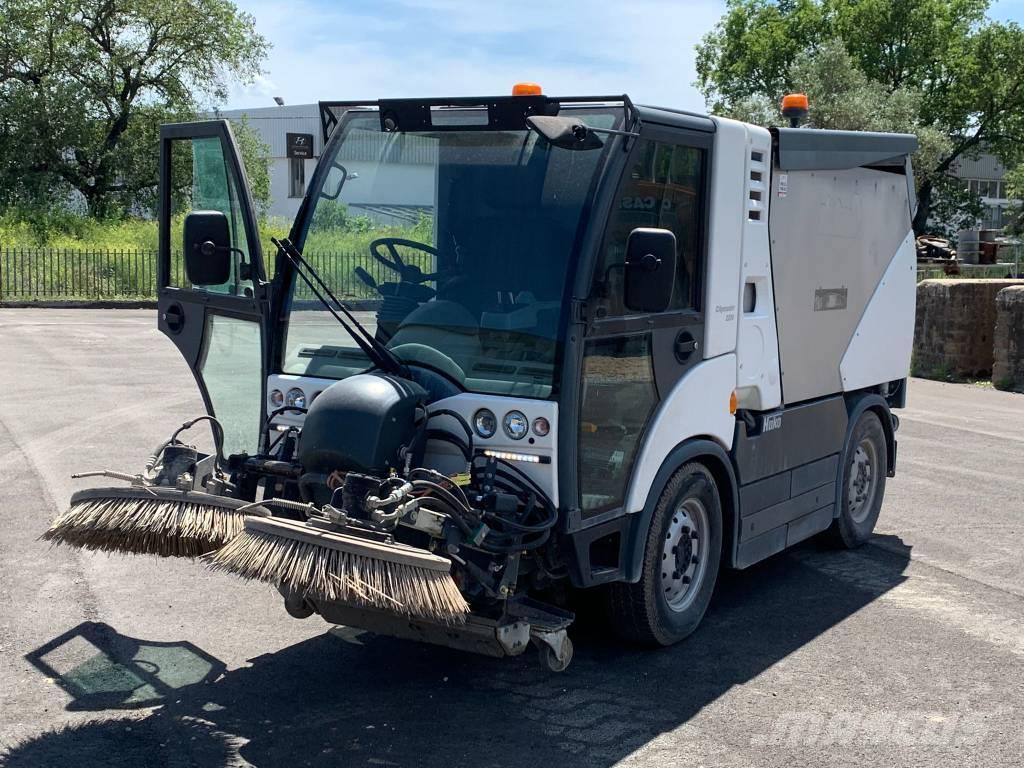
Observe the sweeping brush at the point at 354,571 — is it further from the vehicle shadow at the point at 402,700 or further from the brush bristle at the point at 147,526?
the vehicle shadow at the point at 402,700

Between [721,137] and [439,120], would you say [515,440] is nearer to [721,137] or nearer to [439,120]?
[439,120]

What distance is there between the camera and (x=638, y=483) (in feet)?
17.5

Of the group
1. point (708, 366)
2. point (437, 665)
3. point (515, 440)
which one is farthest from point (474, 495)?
point (708, 366)

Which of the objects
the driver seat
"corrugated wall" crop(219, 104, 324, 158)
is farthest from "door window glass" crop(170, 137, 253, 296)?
"corrugated wall" crop(219, 104, 324, 158)

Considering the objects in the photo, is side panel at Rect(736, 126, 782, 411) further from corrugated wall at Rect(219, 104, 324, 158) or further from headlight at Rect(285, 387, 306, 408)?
corrugated wall at Rect(219, 104, 324, 158)

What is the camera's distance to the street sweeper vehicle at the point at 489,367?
4.71 metres

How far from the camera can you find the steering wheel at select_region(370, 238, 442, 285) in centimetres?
549

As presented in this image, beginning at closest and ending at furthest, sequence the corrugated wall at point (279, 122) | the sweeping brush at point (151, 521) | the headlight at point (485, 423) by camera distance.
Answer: the sweeping brush at point (151, 521), the headlight at point (485, 423), the corrugated wall at point (279, 122)

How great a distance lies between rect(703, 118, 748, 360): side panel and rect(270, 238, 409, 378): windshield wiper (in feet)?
5.14

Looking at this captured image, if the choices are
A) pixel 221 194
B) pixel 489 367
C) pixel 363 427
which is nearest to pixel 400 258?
pixel 489 367

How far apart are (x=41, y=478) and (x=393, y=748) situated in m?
5.39

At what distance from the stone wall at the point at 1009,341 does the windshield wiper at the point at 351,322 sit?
12782 millimetres

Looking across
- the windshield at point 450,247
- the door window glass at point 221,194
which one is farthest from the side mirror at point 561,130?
the door window glass at point 221,194

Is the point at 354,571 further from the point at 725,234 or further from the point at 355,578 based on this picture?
the point at 725,234
